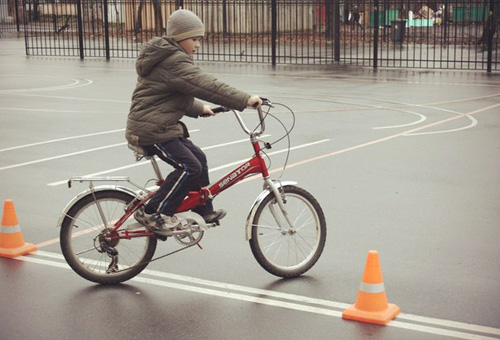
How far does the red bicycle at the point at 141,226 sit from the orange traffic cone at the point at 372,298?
3.27 ft

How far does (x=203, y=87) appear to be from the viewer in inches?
257

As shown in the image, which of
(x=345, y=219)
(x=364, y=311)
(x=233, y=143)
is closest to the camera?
(x=364, y=311)

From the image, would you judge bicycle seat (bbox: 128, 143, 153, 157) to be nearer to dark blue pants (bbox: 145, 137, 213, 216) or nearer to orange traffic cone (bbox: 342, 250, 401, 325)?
dark blue pants (bbox: 145, 137, 213, 216)

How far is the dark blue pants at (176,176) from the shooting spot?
664 centimetres

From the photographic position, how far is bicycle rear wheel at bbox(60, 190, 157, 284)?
6727mm

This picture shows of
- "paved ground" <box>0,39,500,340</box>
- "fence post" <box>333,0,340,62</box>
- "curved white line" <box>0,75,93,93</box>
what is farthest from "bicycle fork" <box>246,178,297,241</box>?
"fence post" <box>333,0,340,62</box>

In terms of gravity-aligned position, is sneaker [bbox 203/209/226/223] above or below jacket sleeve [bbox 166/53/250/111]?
below

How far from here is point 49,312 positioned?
6.27m

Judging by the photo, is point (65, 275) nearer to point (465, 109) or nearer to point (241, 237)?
point (241, 237)

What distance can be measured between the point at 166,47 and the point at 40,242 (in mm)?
2451

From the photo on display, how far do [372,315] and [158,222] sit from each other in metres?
1.77

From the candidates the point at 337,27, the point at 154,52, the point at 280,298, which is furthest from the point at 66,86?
the point at 280,298

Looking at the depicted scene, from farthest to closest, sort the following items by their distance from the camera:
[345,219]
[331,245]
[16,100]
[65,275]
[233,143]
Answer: [16,100]
[233,143]
[345,219]
[331,245]
[65,275]

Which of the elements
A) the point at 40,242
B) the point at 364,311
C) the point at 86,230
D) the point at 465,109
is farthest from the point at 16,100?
the point at 364,311
